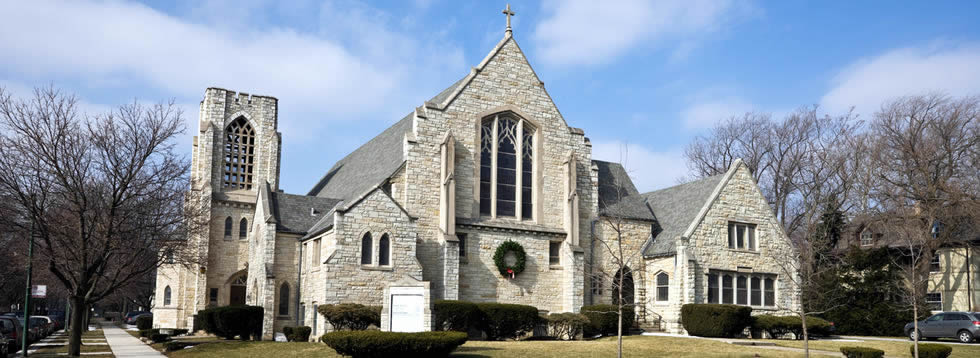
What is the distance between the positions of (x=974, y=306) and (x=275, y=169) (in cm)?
3909

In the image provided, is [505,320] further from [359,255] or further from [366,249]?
[359,255]

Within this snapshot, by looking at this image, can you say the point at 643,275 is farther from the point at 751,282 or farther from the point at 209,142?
the point at 209,142

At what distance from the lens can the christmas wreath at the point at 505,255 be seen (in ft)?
112

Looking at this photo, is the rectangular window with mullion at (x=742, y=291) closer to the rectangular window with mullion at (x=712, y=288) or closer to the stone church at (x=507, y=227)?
the stone church at (x=507, y=227)

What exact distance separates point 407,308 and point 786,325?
17345 mm

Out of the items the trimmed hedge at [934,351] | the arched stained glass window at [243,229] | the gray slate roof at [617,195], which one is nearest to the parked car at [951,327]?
the trimmed hedge at [934,351]

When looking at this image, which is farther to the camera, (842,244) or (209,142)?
(842,244)

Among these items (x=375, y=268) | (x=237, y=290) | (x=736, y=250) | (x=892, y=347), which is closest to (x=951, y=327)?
(x=892, y=347)

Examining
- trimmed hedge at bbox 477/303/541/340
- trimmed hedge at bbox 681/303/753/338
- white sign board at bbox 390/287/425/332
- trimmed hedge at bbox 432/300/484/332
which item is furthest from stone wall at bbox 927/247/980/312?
white sign board at bbox 390/287/425/332

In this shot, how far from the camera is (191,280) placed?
42250 mm

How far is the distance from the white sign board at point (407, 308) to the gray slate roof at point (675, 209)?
1508cm

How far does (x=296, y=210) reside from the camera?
3841 centimetres

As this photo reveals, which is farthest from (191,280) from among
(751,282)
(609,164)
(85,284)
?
(751,282)

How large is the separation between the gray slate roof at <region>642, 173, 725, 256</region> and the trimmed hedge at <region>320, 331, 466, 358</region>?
57.4 feet
